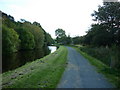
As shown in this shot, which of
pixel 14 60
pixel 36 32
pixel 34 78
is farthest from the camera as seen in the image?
pixel 36 32

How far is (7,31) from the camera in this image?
33875 mm

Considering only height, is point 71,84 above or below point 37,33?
below

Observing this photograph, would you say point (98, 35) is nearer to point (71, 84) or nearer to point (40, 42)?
point (71, 84)

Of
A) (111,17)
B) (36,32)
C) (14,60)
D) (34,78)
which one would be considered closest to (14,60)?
(14,60)

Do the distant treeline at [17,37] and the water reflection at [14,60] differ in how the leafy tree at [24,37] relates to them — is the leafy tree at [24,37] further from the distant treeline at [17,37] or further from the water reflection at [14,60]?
the water reflection at [14,60]

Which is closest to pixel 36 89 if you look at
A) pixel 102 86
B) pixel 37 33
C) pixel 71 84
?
pixel 71 84

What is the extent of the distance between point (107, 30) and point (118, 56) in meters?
12.5

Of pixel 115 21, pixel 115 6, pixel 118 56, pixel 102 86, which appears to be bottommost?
pixel 102 86

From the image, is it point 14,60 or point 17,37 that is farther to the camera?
→ point 17,37

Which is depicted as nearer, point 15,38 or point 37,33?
Result: point 15,38

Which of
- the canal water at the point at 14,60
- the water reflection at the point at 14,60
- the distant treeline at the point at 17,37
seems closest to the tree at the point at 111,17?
the canal water at the point at 14,60

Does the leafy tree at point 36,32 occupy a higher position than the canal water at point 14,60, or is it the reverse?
the leafy tree at point 36,32

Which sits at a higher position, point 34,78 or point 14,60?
point 34,78

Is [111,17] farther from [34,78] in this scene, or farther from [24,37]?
[24,37]
